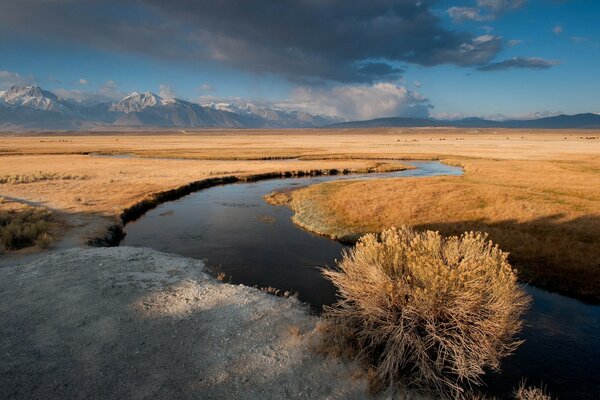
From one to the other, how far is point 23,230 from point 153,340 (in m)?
17.8

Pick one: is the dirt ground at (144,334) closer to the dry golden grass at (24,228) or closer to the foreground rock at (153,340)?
the foreground rock at (153,340)

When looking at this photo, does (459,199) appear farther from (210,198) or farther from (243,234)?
(210,198)

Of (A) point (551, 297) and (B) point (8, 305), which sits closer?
(B) point (8, 305)

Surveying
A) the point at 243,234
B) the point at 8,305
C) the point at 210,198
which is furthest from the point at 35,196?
the point at 8,305

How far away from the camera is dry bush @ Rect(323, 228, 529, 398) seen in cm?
1019

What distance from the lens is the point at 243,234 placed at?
2861 centimetres

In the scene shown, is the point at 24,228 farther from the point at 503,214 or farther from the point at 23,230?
the point at 503,214

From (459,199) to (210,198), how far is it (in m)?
26.3

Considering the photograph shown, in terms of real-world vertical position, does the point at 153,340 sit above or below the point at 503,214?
below

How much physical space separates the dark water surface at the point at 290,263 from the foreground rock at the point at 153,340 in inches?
149

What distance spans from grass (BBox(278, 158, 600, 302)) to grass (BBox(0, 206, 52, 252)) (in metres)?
18.2

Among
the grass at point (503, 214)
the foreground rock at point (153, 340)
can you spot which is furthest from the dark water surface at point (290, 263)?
the foreground rock at point (153, 340)

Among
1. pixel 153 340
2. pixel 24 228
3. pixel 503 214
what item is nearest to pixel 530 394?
pixel 153 340

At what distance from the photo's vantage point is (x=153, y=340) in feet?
40.2
